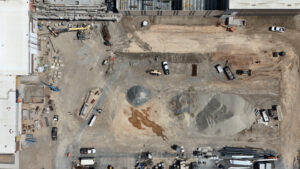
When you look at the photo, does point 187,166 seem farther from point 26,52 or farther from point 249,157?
point 26,52

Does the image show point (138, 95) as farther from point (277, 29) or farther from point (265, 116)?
point (277, 29)

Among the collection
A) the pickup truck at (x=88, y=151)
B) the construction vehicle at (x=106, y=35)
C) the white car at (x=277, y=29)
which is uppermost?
the white car at (x=277, y=29)

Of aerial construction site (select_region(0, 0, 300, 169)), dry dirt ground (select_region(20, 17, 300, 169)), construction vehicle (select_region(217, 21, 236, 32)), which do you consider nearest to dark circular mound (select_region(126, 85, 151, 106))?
aerial construction site (select_region(0, 0, 300, 169))

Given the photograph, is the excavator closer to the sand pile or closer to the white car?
the sand pile

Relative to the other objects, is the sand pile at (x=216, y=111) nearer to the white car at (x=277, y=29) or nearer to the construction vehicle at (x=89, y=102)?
the white car at (x=277, y=29)

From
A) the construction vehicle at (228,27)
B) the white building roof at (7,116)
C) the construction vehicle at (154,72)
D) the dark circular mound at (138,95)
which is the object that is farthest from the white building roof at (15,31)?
the construction vehicle at (228,27)

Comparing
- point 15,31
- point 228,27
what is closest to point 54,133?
point 15,31
